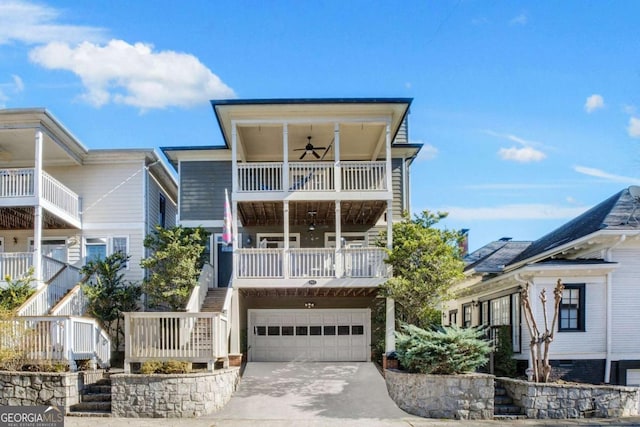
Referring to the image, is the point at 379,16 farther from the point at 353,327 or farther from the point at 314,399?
the point at 353,327

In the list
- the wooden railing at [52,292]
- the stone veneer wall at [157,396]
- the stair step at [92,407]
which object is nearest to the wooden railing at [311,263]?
the stone veneer wall at [157,396]

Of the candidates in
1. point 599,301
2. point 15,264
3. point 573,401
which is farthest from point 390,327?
point 15,264

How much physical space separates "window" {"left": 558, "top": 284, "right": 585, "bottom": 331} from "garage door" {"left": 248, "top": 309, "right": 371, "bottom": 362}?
642 cm

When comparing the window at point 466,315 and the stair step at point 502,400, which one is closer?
the stair step at point 502,400

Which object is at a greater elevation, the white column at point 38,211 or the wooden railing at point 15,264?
the white column at point 38,211

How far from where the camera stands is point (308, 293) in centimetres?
2002

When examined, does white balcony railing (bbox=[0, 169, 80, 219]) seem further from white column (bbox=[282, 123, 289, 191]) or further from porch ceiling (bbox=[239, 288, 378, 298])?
white column (bbox=[282, 123, 289, 191])

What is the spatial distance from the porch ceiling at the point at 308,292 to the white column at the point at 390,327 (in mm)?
1165

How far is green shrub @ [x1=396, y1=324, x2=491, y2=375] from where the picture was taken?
572 inches

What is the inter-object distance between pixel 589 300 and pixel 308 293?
836 centimetres

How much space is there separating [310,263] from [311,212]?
260cm

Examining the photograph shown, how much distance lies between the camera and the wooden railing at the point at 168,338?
14.5 meters

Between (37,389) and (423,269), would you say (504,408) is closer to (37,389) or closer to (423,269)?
(423,269)

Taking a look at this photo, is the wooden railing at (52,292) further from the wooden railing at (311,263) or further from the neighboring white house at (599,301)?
the neighboring white house at (599,301)
